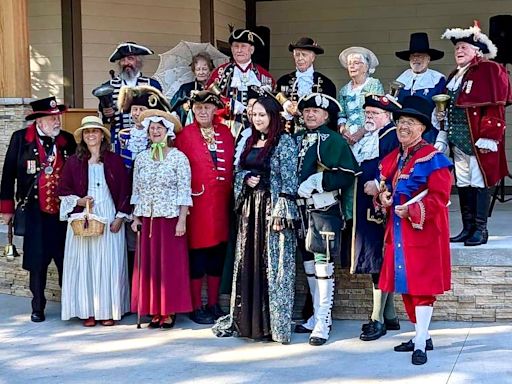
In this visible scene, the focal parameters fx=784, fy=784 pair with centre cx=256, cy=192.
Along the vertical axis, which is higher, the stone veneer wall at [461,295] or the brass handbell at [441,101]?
the brass handbell at [441,101]

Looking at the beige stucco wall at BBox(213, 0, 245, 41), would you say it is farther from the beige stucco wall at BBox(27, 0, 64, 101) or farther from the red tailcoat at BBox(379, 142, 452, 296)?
the red tailcoat at BBox(379, 142, 452, 296)

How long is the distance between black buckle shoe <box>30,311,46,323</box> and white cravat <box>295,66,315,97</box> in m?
2.44

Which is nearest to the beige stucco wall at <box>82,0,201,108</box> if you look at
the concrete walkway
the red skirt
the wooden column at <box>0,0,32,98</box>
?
the wooden column at <box>0,0,32,98</box>

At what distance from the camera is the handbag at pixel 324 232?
479cm

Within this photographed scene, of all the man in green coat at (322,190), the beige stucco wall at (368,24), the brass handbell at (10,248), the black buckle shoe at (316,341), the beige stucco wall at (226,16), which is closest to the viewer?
the man in green coat at (322,190)

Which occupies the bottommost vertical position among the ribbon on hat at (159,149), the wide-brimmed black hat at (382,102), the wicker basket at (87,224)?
the wicker basket at (87,224)

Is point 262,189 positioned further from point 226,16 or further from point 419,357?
point 226,16

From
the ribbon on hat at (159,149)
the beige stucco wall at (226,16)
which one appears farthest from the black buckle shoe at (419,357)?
the beige stucco wall at (226,16)

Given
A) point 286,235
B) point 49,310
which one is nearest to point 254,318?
point 286,235

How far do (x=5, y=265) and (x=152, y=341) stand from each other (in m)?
2.04

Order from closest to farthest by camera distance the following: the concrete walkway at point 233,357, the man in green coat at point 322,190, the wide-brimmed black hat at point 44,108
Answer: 1. the concrete walkway at point 233,357
2. the man in green coat at point 322,190
3. the wide-brimmed black hat at point 44,108

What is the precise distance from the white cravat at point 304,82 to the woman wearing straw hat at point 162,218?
945 mm

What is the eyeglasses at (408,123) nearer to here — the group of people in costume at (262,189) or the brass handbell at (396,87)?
the group of people in costume at (262,189)

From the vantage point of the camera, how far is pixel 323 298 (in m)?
4.91
